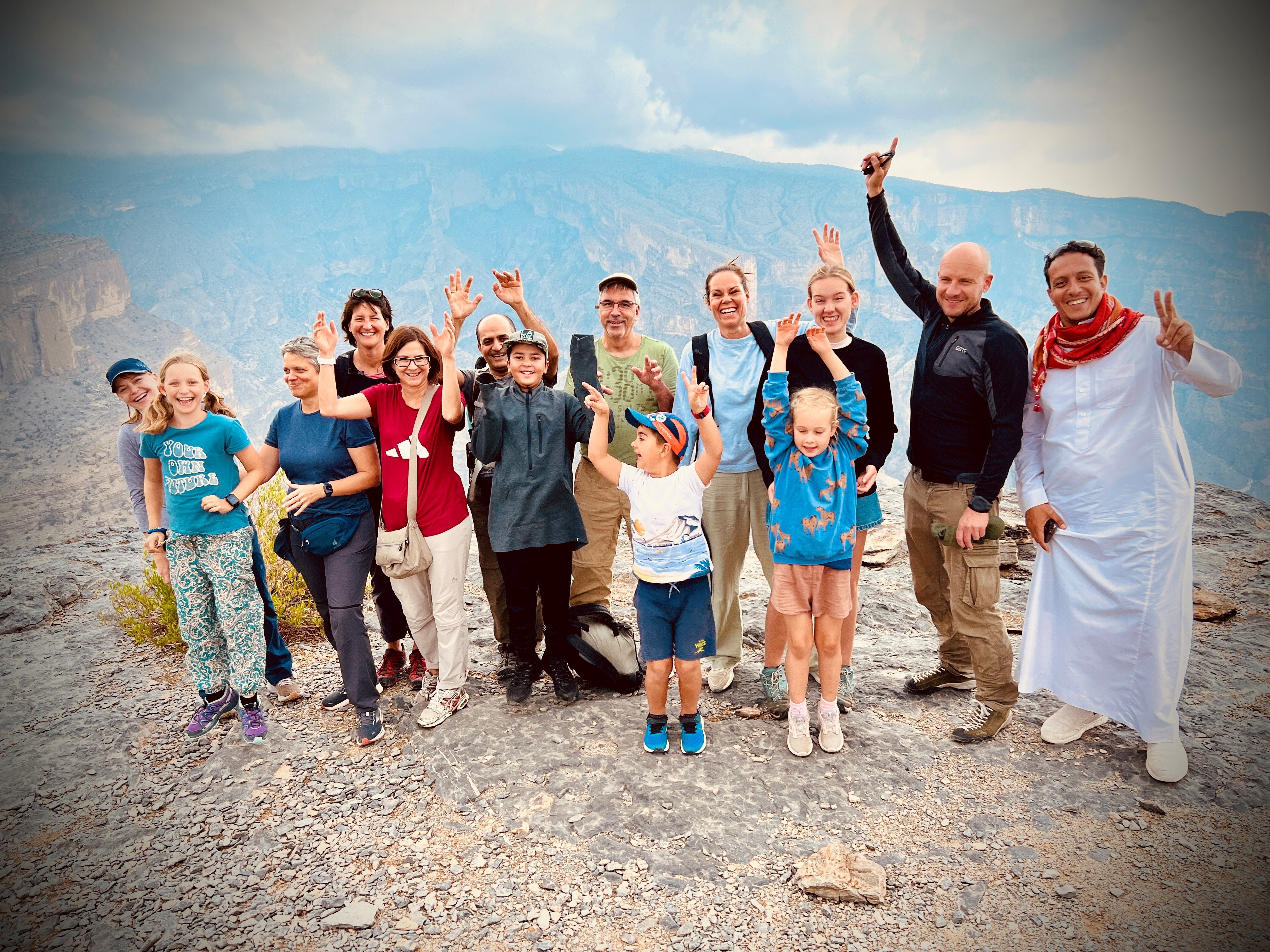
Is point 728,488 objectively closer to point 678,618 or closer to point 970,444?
Answer: point 678,618

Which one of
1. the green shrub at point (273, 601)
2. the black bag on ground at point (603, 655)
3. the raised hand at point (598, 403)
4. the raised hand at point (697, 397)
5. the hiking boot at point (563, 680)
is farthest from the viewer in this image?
the green shrub at point (273, 601)

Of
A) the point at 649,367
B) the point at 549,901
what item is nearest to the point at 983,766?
the point at 549,901

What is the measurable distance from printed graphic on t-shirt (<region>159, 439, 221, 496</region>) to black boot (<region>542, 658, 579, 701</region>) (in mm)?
2643

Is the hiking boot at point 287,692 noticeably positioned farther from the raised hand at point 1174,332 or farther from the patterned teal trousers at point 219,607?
the raised hand at point 1174,332

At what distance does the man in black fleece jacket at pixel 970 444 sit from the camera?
3639mm

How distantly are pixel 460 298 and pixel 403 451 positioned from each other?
1150mm

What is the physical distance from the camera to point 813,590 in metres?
3.67

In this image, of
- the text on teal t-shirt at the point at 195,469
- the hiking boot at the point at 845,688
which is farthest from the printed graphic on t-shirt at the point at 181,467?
the hiking boot at the point at 845,688

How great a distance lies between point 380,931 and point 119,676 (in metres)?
4.27

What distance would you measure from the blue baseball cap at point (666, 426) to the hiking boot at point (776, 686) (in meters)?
1.84

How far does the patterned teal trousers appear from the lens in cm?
409

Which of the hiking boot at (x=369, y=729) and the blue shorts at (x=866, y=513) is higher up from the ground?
the blue shorts at (x=866, y=513)

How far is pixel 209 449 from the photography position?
4.03 metres

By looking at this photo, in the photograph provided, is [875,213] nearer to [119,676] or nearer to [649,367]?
[649,367]
